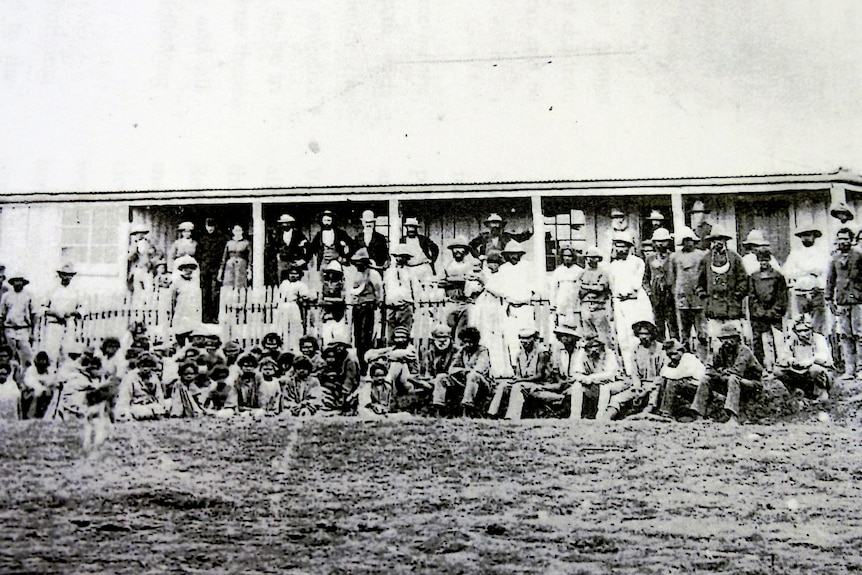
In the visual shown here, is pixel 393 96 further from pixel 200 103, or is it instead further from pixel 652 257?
pixel 652 257

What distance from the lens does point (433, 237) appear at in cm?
359

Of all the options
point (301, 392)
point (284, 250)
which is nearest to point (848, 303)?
point (301, 392)

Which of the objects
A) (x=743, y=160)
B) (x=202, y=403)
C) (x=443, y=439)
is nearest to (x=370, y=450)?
(x=443, y=439)

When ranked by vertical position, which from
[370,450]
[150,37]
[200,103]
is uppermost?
[150,37]

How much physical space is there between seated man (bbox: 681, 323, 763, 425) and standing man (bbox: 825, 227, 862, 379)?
428mm

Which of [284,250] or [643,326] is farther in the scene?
[284,250]

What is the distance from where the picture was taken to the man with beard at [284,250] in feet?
11.8

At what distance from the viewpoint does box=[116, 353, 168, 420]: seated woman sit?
327 centimetres

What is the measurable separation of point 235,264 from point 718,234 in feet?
7.64

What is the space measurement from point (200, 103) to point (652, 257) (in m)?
2.23

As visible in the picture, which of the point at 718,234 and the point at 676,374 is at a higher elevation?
the point at 718,234

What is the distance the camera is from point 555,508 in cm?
299

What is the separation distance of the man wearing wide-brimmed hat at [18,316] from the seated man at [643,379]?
264 centimetres

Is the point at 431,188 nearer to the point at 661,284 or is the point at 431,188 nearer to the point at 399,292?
the point at 399,292
